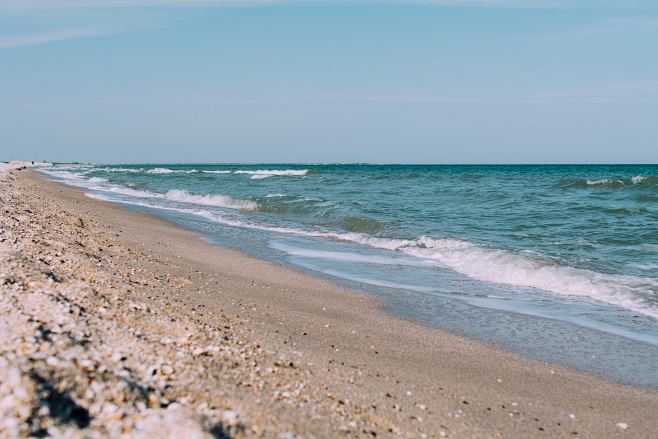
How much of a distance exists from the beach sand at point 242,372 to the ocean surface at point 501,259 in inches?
41.5

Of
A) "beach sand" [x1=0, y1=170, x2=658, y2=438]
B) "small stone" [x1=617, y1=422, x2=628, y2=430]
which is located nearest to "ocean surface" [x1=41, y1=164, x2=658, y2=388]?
"beach sand" [x1=0, y1=170, x2=658, y2=438]

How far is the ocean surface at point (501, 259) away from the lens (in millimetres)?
7391

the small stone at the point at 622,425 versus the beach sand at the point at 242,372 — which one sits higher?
the beach sand at the point at 242,372

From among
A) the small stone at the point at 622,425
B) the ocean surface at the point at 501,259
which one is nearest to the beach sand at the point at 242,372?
the small stone at the point at 622,425

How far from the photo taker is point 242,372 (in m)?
4.32

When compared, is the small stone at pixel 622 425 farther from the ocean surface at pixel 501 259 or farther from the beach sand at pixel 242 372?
the ocean surface at pixel 501 259

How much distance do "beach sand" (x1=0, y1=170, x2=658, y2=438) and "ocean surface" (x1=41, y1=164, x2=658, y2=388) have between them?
1054 mm

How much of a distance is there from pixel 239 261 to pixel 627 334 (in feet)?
22.5

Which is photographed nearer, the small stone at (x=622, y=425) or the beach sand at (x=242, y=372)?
the beach sand at (x=242, y=372)

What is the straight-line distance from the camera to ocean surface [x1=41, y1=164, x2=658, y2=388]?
7.39 meters

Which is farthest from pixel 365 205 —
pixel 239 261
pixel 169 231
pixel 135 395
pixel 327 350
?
pixel 135 395

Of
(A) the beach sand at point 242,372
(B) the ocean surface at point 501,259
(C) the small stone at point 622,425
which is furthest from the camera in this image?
(B) the ocean surface at point 501,259

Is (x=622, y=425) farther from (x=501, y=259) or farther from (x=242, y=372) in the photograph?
(x=501, y=259)

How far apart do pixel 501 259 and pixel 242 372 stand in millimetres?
9277
